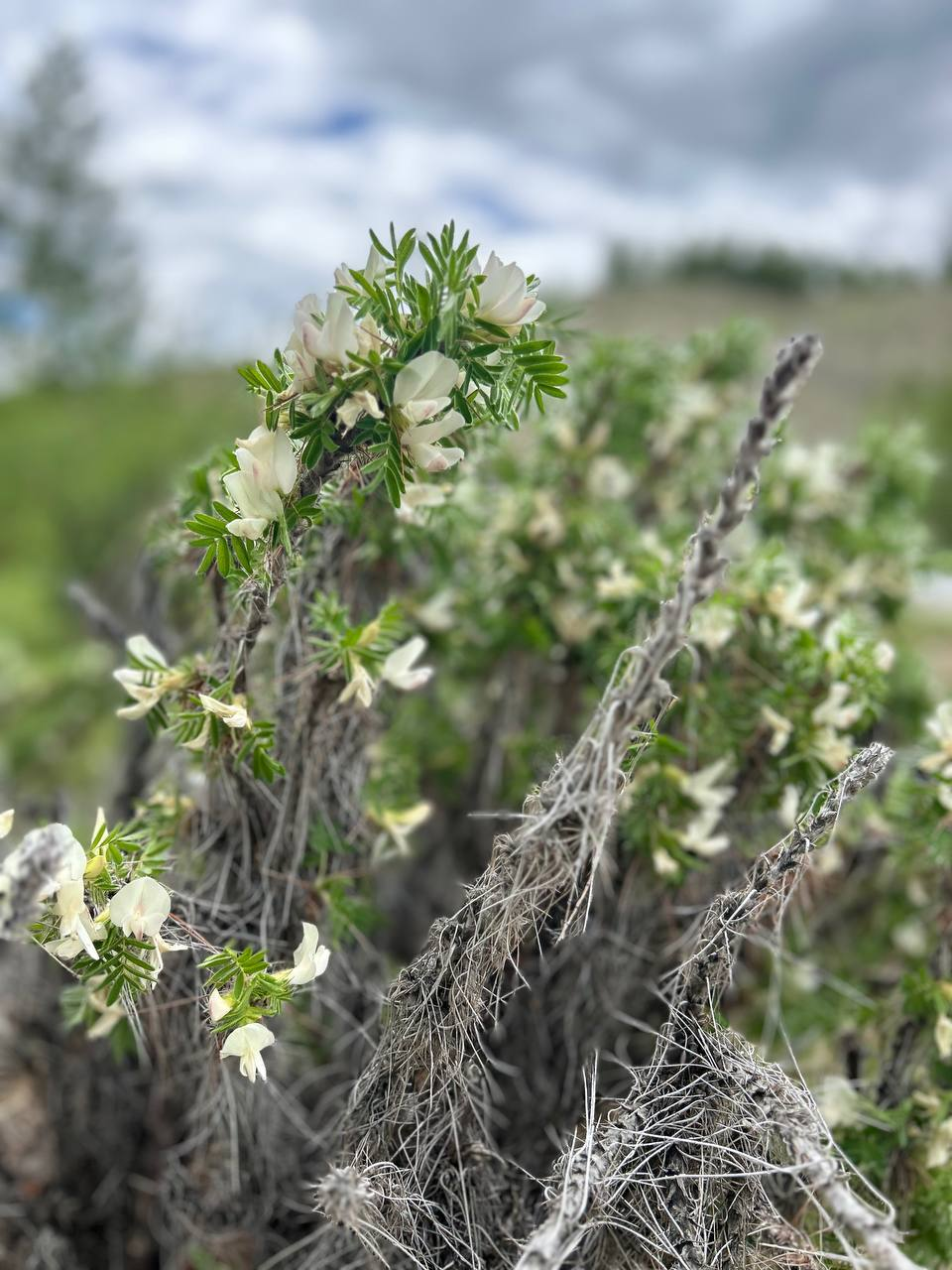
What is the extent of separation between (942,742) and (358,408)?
998 millimetres

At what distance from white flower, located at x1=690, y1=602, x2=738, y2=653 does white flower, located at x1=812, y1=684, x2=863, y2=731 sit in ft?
0.58

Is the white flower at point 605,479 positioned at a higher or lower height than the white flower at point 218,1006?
higher

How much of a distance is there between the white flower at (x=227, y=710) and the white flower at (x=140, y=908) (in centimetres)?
19

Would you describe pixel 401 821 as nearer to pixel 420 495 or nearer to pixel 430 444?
pixel 420 495

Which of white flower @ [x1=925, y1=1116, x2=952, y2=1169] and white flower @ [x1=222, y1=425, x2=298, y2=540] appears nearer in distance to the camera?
white flower @ [x1=222, y1=425, x2=298, y2=540]

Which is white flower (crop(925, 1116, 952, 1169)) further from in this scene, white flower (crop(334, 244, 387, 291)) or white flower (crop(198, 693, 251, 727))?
white flower (crop(334, 244, 387, 291))

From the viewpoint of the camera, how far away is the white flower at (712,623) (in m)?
1.41

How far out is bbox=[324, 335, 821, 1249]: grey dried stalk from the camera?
74 centimetres

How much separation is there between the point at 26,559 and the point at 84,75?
32.0ft

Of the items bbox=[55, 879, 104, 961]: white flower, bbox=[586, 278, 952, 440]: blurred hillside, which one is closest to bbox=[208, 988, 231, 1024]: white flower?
bbox=[55, 879, 104, 961]: white flower

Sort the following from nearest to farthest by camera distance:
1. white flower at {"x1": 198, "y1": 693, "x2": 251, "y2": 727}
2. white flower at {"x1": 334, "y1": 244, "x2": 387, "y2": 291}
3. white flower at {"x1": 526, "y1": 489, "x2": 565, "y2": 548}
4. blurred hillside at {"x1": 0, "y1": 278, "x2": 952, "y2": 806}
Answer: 1. white flower at {"x1": 334, "y1": 244, "x2": 387, "y2": 291}
2. white flower at {"x1": 198, "y1": 693, "x2": 251, "y2": 727}
3. white flower at {"x1": 526, "y1": 489, "x2": 565, "y2": 548}
4. blurred hillside at {"x1": 0, "y1": 278, "x2": 952, "y2": 806}

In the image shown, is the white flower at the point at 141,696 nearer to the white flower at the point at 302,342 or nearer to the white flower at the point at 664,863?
the white flower at the point at 302,342

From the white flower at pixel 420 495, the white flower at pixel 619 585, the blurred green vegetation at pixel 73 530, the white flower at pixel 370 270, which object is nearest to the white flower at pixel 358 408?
the white flower at pixel 370 270

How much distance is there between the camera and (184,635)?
65.4 inches
